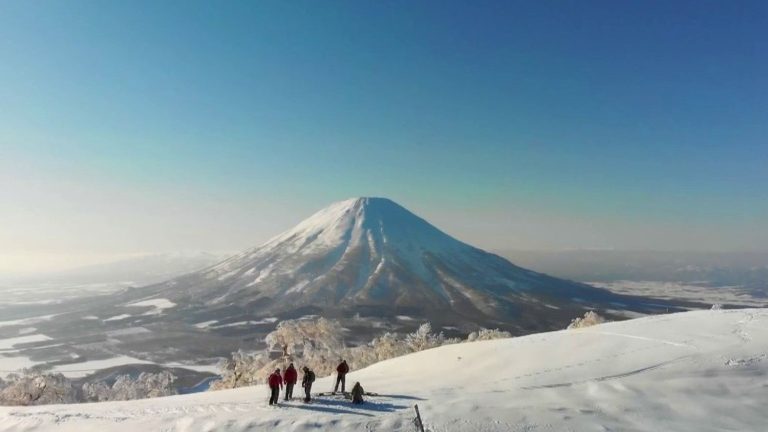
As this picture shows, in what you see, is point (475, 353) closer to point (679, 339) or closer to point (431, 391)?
point (431, 391)

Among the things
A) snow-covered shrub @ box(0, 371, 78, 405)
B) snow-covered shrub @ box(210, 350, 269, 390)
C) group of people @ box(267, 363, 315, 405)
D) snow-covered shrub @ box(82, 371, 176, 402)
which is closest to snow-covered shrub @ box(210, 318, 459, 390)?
snow-covered shrub @ box(210, 350, 269, 390)

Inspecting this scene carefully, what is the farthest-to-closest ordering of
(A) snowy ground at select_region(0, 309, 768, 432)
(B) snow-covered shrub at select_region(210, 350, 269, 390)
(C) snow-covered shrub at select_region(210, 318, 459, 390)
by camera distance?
(C) snow-covered shrub at select_region(210, 318, 459, 390), (B) snow-covered shrub at select_region(210, 350, 269, 390), (A) snowy ground at select_region(0, 309, 768, 432)

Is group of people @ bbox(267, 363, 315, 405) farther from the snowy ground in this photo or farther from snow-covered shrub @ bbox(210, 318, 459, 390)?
snow-covered shrub @ bbox(210, 318, 459, 390)

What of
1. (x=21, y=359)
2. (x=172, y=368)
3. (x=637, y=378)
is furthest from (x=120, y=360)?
(x=637, y=378)

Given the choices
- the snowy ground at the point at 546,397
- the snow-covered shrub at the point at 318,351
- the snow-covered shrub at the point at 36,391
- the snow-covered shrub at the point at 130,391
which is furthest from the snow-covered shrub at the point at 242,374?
the snowy ground at the point at 546,397

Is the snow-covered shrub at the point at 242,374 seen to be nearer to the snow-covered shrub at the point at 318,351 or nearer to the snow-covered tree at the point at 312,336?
the snow-covered shrub at the point at 318,351

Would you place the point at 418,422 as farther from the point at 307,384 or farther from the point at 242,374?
the point at 242,374
